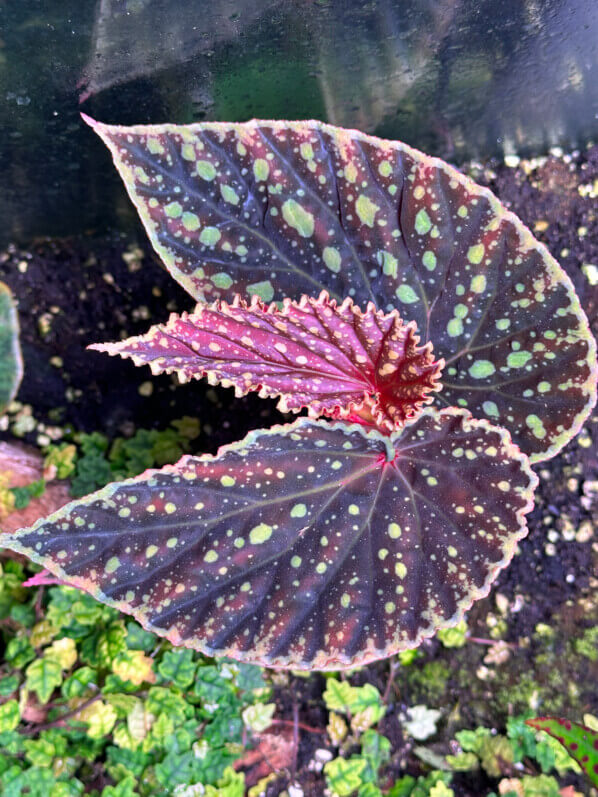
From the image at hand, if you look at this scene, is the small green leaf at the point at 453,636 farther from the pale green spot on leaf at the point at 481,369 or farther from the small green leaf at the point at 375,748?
the pale green spot on leaf at the point at 481,369

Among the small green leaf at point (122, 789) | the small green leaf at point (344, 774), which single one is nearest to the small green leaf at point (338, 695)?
the small green leaf at point (344, 774)

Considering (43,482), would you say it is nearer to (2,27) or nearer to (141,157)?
(141,157)

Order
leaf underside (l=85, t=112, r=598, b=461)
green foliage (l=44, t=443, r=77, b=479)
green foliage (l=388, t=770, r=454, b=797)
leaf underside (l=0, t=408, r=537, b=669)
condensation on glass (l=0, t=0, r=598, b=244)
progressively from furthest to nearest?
green foliage (l=44, t=443, r=77, b=479)
green foliage (l=388, t=770, r=454, b=797)
condensation on glass (l=0, t=0, r=598, b=244)
leaf underside (l=85, t=112, r=598, b=461)
leaf underside (l=0, t=408, r=537, b=669)

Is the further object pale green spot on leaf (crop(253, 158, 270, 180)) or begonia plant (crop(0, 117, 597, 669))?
pale green spot on leaf (crop(253, 158, 270, 180))

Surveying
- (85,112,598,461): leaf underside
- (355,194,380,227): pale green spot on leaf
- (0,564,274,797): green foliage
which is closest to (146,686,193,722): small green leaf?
(0,564,274,797): green foliage

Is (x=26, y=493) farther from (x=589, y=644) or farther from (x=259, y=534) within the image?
(x=589, y=644)

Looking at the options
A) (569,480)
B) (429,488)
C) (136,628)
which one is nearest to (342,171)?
(429,488)

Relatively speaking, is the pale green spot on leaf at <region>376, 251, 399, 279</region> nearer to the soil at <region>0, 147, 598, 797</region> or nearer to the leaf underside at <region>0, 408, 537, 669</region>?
the leaf underside at <region>0, 408, 537, 669</region>
